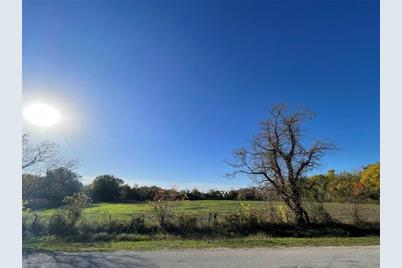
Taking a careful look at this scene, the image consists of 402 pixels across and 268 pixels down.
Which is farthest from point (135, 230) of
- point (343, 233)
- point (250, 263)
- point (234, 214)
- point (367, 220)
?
point (367, 220)

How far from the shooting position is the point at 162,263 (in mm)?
8719

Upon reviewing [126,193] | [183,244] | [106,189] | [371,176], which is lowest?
[126,193]

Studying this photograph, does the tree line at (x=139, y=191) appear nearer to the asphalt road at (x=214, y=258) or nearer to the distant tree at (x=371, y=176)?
the distant tree at (x=371, y=176)

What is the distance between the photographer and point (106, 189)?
37812 millimetres

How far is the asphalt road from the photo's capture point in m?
8.59

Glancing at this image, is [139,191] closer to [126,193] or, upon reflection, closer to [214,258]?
[126,193]

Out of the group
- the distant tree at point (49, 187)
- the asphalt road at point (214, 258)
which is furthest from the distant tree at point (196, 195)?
the asphalt road at point (214, 258)

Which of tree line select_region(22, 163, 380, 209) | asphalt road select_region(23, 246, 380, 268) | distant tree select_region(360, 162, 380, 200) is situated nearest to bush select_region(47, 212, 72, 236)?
tree line select_region(22, 163, 380, 209)

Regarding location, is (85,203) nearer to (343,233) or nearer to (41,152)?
(41,152)

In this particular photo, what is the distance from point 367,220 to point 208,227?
28.7 ft

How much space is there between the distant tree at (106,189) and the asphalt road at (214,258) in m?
27.9

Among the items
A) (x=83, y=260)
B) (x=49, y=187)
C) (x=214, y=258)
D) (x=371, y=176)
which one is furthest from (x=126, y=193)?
(x=214, y=258)

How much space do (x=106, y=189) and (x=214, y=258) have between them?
100 ft

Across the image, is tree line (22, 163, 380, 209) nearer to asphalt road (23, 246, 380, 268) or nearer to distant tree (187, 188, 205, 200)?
distant tree (187, 188, 205, 200)
